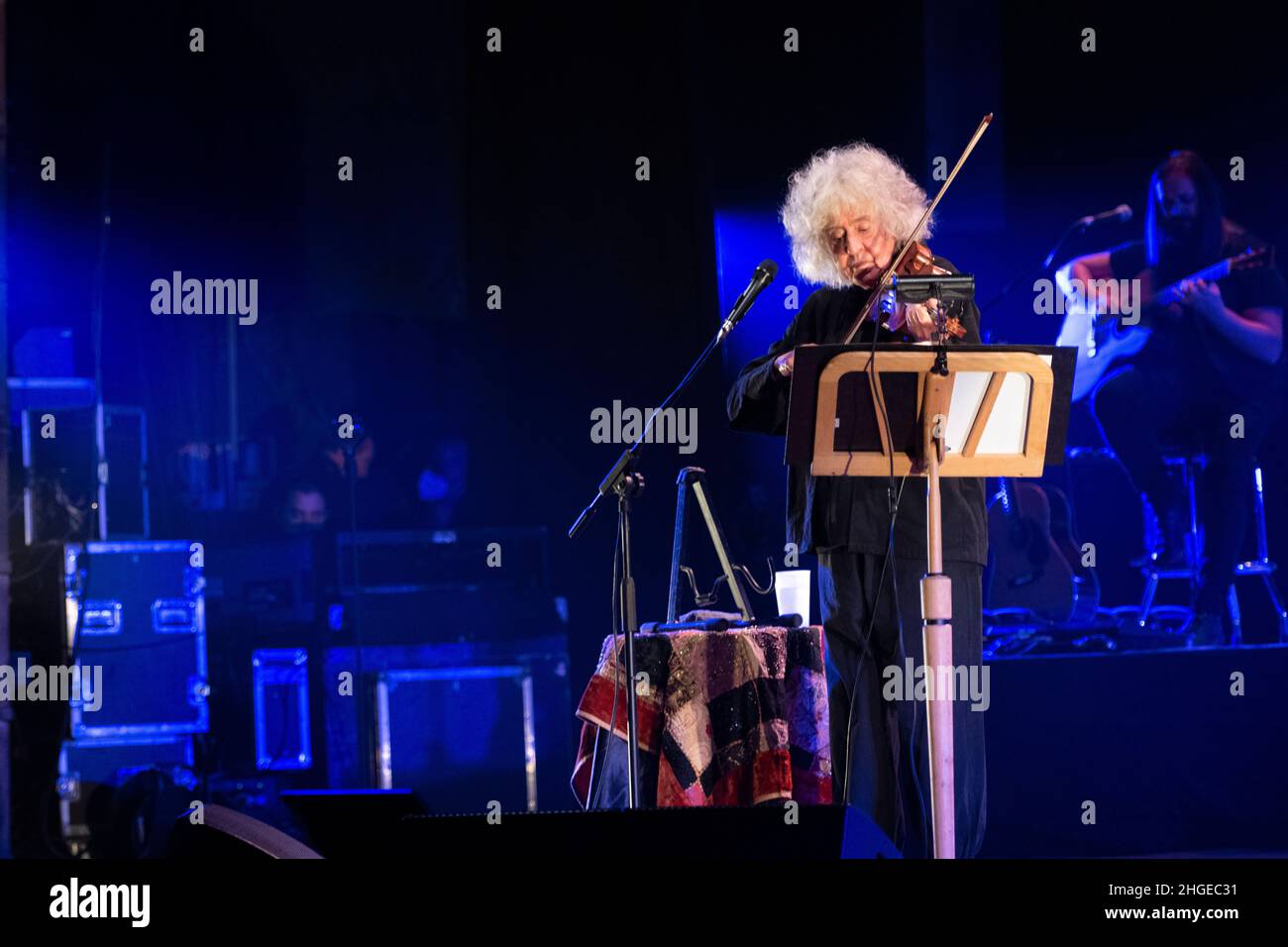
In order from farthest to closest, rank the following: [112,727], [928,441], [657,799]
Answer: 1. [112,727]
2. [657,799]
3. [928,441]

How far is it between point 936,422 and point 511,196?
10.4ft

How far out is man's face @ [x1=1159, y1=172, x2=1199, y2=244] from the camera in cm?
482

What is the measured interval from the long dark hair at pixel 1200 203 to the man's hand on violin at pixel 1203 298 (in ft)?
0.32

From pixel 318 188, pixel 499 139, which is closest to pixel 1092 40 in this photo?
pixel 499 139

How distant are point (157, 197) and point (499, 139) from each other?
53.9 inches

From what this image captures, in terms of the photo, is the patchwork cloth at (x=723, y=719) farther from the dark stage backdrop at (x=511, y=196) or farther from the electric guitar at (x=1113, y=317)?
the electric guitar at (x=1113, y=317)

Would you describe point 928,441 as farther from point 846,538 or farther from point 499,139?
point 499,139

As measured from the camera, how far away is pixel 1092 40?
4.92 m

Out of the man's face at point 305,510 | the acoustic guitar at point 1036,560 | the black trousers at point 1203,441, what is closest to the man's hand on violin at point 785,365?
the acoustic guitar at point 1036,560

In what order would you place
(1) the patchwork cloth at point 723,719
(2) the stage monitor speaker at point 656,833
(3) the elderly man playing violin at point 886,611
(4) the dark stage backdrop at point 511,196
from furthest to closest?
(4) the dark stage backdrop at point 511,196
(1) the patchwork cloth at point 723,719
(3) the elderly man playing violin at point 886,611
(2) the stage monitor speaker at point 656,833

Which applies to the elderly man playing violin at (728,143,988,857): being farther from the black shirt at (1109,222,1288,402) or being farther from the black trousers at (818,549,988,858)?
the black shirt at (1109,222,1288,402)

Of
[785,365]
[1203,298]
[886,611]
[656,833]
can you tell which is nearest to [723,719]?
[886,611]

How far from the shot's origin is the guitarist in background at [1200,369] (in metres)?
4.70
